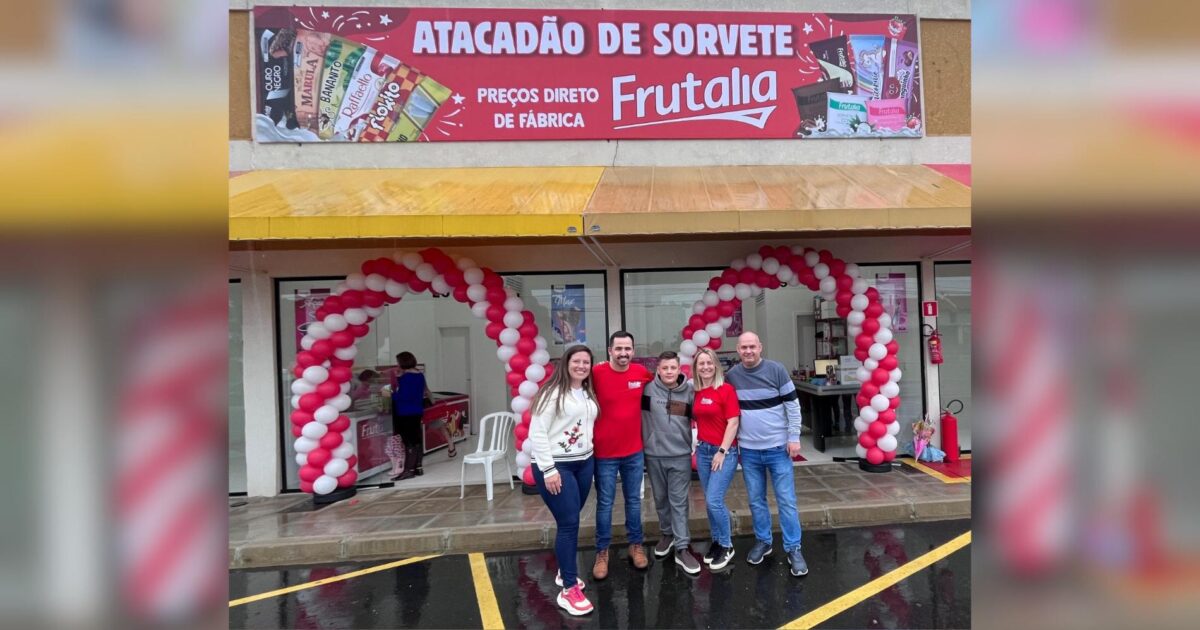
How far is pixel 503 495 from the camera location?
607 cm

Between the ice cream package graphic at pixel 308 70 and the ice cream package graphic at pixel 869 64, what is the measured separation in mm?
7009

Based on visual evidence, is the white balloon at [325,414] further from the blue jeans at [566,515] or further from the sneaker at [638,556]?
the sneaker at [638,556]

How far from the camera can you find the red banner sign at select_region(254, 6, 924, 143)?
6973 millimetres

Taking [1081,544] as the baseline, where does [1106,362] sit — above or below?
above

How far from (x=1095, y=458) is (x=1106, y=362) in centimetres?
12

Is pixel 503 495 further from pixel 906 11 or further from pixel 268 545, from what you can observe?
pixel 906 11

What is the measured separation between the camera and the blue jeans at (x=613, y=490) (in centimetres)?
412

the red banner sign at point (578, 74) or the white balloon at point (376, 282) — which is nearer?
the white balloon at point (376, 282)

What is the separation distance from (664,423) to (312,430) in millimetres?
3952

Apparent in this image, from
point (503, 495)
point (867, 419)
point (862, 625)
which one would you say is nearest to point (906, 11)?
point (867, 419)

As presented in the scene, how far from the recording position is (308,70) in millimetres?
6969

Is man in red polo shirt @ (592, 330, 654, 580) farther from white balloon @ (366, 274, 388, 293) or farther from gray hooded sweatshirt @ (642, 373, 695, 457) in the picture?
white balloon @ (366, 274, 388, 293)

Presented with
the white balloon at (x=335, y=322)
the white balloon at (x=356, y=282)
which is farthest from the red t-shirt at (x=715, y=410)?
the white balloon at (x=335, y=322)

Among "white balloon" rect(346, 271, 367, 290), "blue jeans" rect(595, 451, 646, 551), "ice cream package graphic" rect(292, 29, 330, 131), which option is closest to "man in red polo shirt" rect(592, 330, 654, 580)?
"blue jeans" rect(595, 451, 646, 551)
